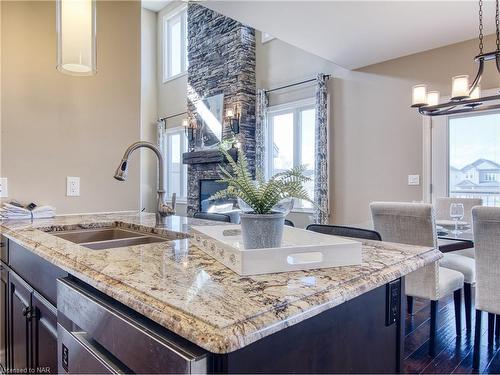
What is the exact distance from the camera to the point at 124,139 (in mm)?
2666

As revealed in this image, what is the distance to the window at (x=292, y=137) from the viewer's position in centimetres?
541

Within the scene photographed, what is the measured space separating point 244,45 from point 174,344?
608 cm

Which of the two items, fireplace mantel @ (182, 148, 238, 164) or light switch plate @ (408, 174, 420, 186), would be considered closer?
light switch plate @ (408, 174, 420, 186)

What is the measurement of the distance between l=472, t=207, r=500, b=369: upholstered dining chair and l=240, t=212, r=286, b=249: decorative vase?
1728mm

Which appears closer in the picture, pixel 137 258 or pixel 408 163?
pixel 137 258

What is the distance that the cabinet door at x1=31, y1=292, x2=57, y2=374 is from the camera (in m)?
1.16

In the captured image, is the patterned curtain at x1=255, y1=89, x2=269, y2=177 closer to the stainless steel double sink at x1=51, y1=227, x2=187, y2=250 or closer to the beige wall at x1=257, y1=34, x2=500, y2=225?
the beige wall at x1=257, y1=34, x2=500, y2=225

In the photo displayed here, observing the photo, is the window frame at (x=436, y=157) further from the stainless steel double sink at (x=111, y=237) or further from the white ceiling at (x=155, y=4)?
the white ceiling at (x=155, y=4)

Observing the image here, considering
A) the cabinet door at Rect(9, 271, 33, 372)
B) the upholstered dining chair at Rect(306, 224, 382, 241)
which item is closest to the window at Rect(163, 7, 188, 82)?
the upholstered dining chair at Rect(306, 224, 382, 241)

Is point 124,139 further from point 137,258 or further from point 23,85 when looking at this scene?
point 137,258

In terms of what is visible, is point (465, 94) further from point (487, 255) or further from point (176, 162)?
point (176, 162)

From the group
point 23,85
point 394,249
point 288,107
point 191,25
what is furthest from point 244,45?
point 394,249

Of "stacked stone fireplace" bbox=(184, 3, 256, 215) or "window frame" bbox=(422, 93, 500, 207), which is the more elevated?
Answer: "stacked stone fireplace" bbox=(184, 3, 256, 215)

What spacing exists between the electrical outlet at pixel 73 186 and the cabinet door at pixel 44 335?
47.7 inches
